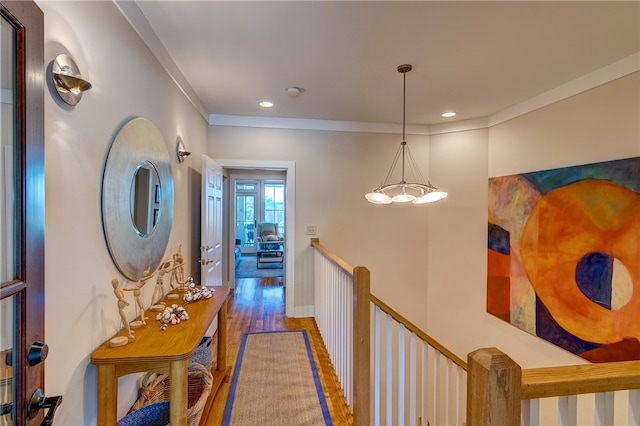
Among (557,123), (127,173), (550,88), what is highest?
(550,88)

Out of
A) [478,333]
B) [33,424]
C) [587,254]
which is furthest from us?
[478,333]

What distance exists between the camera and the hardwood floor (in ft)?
6.73

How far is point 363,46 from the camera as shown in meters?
2.09

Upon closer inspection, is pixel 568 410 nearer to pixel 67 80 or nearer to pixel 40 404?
pixel 40 404

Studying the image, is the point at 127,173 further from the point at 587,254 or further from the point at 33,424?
the point at 587,254

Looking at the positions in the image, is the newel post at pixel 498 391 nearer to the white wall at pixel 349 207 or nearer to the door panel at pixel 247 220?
the white wall at pixel 349 207

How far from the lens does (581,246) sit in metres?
2.49

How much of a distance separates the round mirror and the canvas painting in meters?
3.31

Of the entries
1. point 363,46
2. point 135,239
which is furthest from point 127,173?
point 363,46

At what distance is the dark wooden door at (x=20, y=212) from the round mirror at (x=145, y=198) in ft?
2.85

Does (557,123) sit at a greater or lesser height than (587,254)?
greater

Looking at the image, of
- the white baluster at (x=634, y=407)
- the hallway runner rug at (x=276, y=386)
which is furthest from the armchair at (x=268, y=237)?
the white baluster at (x=634, y=407)

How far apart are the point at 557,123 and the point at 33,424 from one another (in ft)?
12.7

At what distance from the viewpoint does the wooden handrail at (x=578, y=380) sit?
2.39 feet
